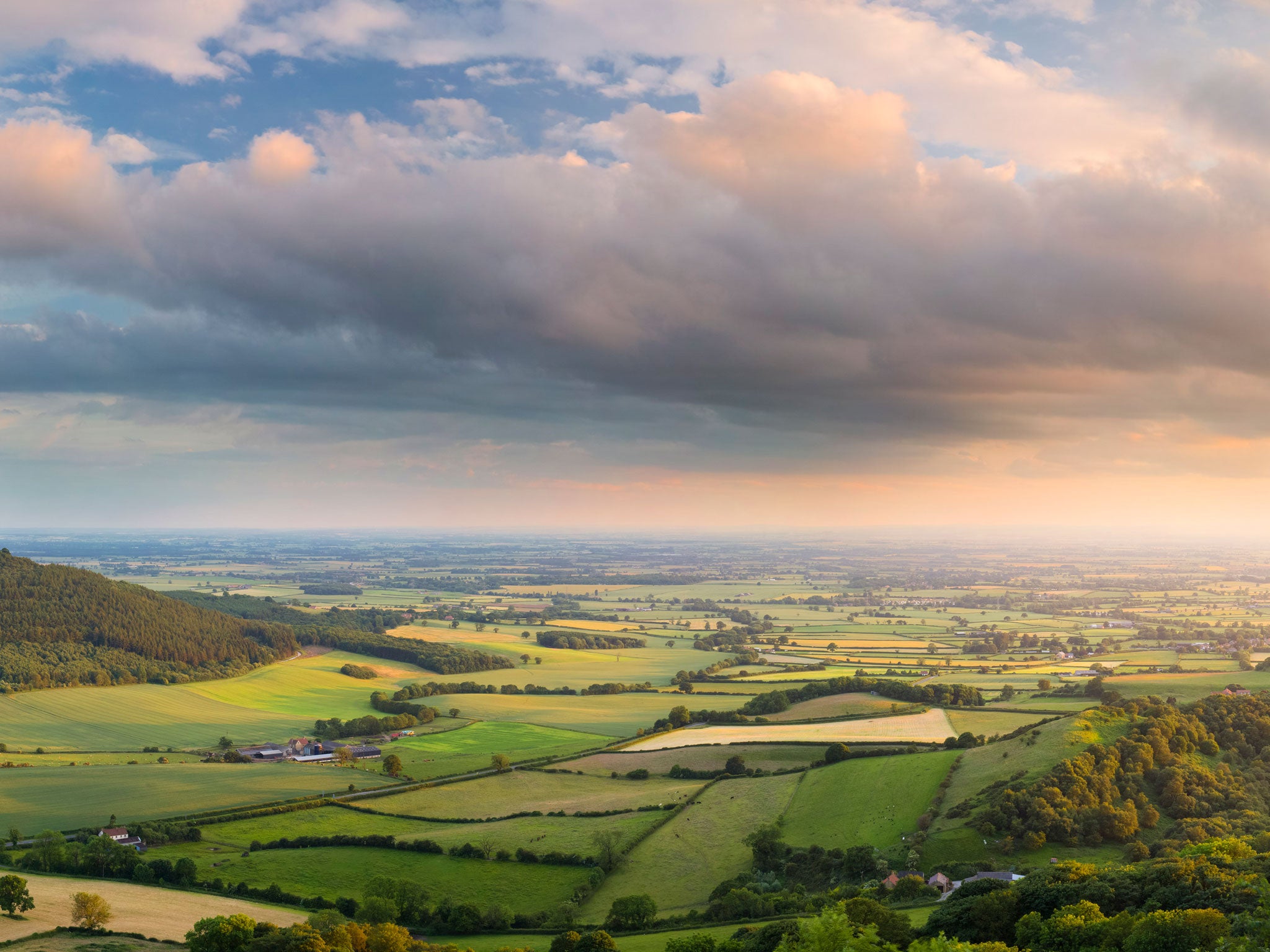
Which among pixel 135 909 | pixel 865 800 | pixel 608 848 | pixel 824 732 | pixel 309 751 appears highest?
pixel 865 800

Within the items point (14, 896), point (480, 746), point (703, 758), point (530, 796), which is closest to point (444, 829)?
point (530, 796)

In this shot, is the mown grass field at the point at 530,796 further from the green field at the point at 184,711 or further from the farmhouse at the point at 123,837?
the green field at the point at 184,711

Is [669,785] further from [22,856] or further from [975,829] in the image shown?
[22,856]

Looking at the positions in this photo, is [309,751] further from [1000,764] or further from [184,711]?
[1000,764]

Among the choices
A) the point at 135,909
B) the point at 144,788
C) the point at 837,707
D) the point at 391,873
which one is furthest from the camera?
the point at 837,707

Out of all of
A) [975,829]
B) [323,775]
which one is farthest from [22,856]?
[975,829]

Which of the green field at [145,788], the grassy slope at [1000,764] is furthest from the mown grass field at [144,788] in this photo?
the grassy slope at [1000,764]
